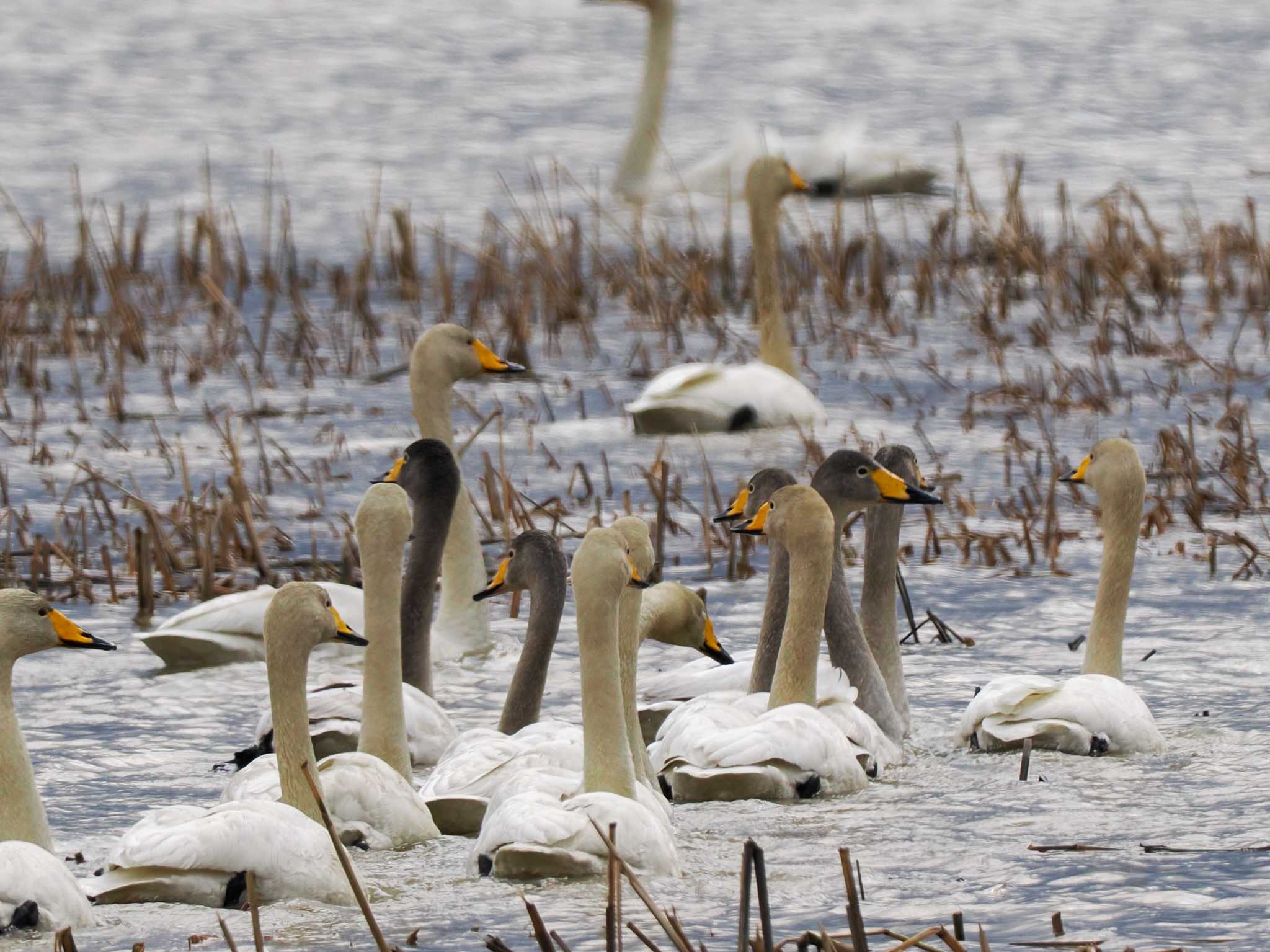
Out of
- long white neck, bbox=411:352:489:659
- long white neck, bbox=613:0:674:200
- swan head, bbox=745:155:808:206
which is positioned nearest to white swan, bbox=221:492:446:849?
long white neck, bbox=411:352:489:659

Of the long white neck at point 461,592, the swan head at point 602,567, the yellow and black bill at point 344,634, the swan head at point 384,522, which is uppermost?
the swan head at point 602,567

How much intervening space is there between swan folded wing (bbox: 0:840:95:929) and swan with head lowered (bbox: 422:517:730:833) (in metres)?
1.01

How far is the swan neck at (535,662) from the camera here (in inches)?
240

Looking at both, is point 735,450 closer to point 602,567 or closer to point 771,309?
point 771,309

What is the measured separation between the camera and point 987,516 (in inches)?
364

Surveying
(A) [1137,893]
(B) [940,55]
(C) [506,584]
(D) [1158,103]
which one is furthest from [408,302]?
(B) [940,55]

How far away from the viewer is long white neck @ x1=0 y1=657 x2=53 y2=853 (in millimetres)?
4879

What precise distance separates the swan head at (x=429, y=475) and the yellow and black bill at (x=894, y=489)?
133cm

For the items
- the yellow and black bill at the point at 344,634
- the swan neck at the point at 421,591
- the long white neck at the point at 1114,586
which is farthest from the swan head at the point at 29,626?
the long white neck at the point at 1114,586

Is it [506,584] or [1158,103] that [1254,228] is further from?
[1158,103]

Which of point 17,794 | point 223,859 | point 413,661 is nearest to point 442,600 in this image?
point 413,661

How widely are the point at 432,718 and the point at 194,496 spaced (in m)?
3.95

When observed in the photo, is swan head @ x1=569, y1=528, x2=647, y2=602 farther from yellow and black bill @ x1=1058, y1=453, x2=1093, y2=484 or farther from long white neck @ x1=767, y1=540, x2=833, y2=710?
yellow and black bill @ x1=1058, y1=453, x2=1093, y2=484

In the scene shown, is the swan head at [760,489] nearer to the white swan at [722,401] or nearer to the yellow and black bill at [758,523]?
the yellow and black bill at [758,523]
